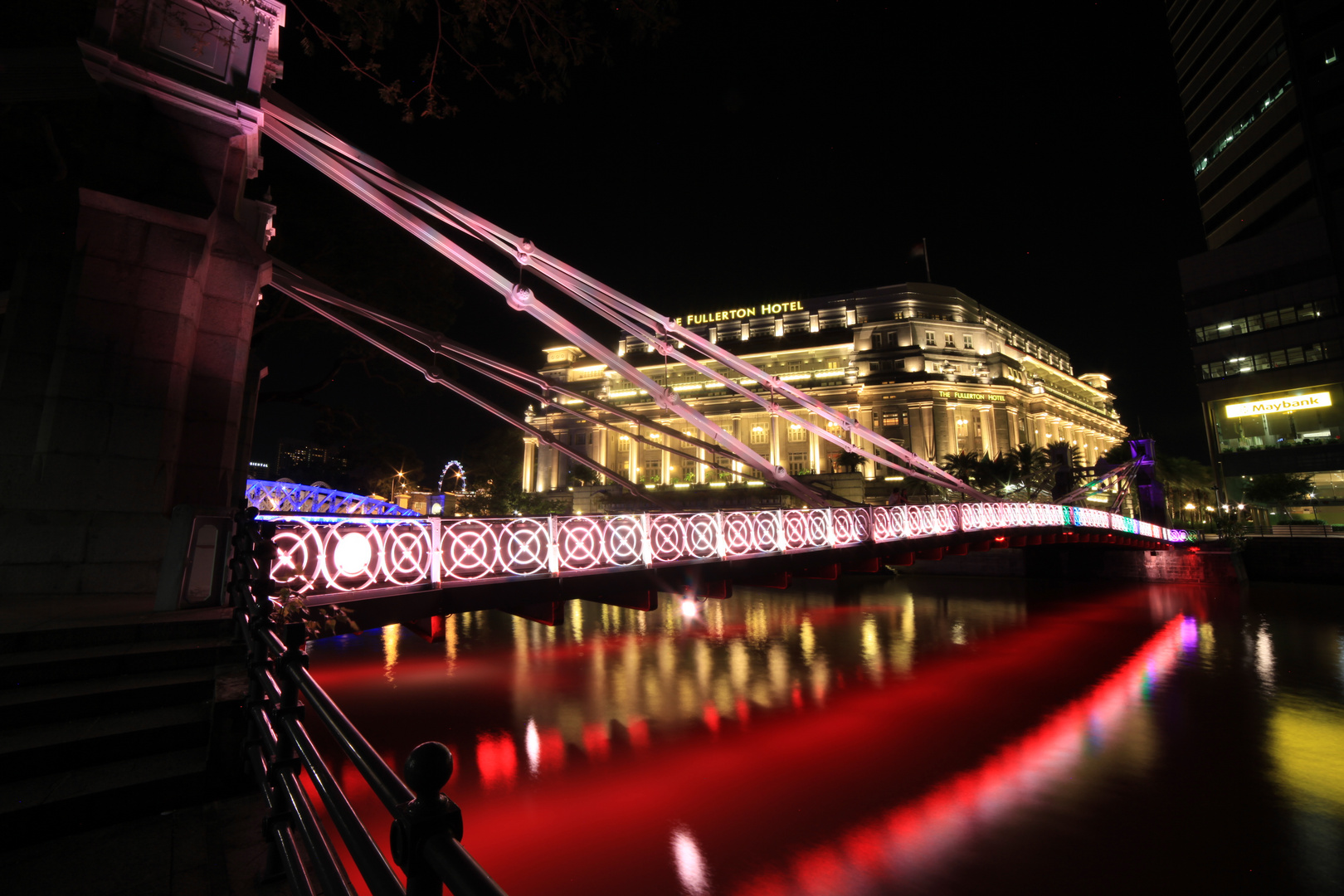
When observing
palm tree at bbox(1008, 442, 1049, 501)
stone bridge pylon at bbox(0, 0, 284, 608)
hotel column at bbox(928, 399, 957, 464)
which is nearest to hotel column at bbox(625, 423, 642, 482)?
hotel column at bbox(928, 399, 957, 464)

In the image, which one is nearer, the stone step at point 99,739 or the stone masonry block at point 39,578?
the stone step at point 99,739

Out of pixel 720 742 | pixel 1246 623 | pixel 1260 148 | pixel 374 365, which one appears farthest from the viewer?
pixel 1260 148

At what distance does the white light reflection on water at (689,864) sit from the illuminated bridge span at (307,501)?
11223mm

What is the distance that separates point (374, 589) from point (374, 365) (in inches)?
609

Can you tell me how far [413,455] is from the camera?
27.7m

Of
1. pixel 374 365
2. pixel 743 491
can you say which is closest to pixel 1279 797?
pixel 374 365

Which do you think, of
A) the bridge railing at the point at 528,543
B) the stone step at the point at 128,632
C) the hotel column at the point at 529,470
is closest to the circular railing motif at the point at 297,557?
the bridge railing at the point at 528,543

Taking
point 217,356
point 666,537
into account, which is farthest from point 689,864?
point 217,356

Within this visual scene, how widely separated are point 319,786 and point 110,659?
391cm

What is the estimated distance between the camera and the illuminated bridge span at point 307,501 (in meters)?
17.9

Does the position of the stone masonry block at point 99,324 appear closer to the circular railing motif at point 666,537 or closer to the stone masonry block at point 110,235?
the stone masonry block at point 110,235

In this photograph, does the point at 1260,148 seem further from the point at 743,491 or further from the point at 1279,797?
the point at 1279,797

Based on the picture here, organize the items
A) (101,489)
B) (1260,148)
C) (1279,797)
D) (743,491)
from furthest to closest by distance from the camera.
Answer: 1. (743,491)
2. (1260,148)
3. (1279,797)
4. (101,489)

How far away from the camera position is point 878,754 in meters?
11.7
